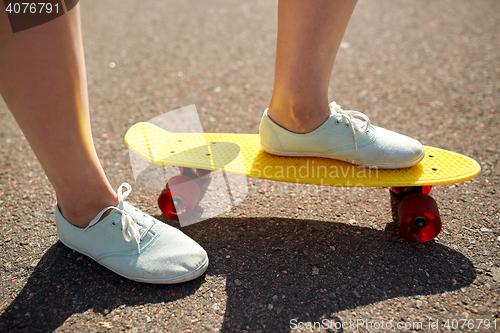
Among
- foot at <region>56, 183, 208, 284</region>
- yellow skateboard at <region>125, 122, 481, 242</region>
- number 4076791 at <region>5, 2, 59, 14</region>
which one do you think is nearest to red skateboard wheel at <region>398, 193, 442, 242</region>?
yellow skateboard at <region>125, 122, 481, 242</region>

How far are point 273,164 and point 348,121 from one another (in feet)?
1.20

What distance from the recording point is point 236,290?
142cm

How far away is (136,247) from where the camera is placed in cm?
144

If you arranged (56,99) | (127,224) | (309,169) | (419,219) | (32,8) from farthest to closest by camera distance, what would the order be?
1. (309,169)
2. (419,219)
3. (127,224)
4. (56,99)
5. (32,8)

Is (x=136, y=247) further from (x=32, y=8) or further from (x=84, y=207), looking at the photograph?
(x=32, y=8)

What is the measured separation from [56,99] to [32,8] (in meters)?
0.27

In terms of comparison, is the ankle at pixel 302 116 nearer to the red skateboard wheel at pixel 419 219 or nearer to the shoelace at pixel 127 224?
the red skateboard wheel at pixel 419 219

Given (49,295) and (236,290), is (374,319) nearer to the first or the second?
(236,290)

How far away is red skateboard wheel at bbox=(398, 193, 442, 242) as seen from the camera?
1.53 metres

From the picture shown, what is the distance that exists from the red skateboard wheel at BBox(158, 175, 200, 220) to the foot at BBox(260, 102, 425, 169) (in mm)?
463

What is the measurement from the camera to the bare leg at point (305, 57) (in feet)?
4.89

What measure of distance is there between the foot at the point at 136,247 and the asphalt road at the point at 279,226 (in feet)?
0.21

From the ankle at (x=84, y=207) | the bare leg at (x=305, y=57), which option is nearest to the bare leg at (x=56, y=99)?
the ankle at (x=84, y=207)

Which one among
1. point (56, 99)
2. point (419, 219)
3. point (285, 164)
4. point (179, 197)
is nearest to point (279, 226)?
point (285, 164)
